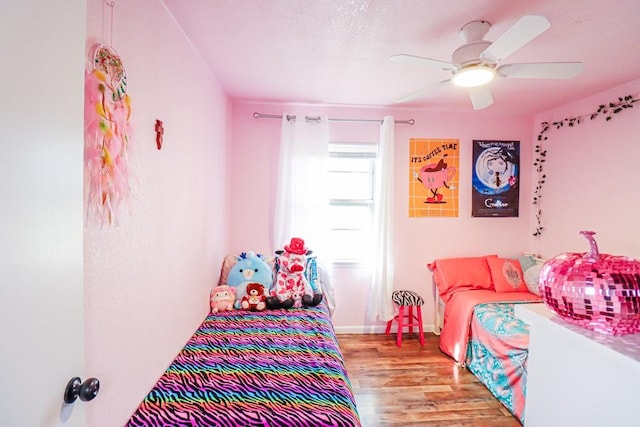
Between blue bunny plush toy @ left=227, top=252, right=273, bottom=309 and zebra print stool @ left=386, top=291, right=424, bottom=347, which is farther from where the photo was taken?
zebra print stool @ left=386, top=291, right=424, bottom=347

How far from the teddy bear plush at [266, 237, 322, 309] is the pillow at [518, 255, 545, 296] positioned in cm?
211

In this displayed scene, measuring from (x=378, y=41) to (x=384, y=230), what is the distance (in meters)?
1.81

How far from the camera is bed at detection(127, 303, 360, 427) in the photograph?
1.24 meters

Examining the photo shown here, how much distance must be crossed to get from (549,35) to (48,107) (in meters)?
2.33

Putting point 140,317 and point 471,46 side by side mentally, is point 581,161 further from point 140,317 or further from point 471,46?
point 140,317

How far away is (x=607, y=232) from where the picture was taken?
8.75 ft

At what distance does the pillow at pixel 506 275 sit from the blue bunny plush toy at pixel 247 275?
2231 mm

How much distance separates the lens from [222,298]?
7.76 ft

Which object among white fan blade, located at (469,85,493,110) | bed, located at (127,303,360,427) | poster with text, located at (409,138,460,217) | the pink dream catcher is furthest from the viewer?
poster with text, located at (409,138,460,217)

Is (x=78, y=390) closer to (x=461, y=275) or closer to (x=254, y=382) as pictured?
(x=254, y=382)

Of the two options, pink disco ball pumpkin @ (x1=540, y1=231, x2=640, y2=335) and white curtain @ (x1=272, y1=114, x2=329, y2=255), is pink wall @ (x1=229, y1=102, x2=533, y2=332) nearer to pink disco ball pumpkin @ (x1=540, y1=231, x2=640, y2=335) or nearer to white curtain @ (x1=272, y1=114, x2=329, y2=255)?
white curtain @ (x1=272, y1=114, x2=329, y2=255)

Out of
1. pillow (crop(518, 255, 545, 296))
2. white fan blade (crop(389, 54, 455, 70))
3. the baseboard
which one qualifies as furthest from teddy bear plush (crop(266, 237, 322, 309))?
pillow (crop(518, 255, 545, 296))

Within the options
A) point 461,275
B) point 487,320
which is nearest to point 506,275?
point 461,275

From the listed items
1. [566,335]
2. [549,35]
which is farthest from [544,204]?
[566,335]
